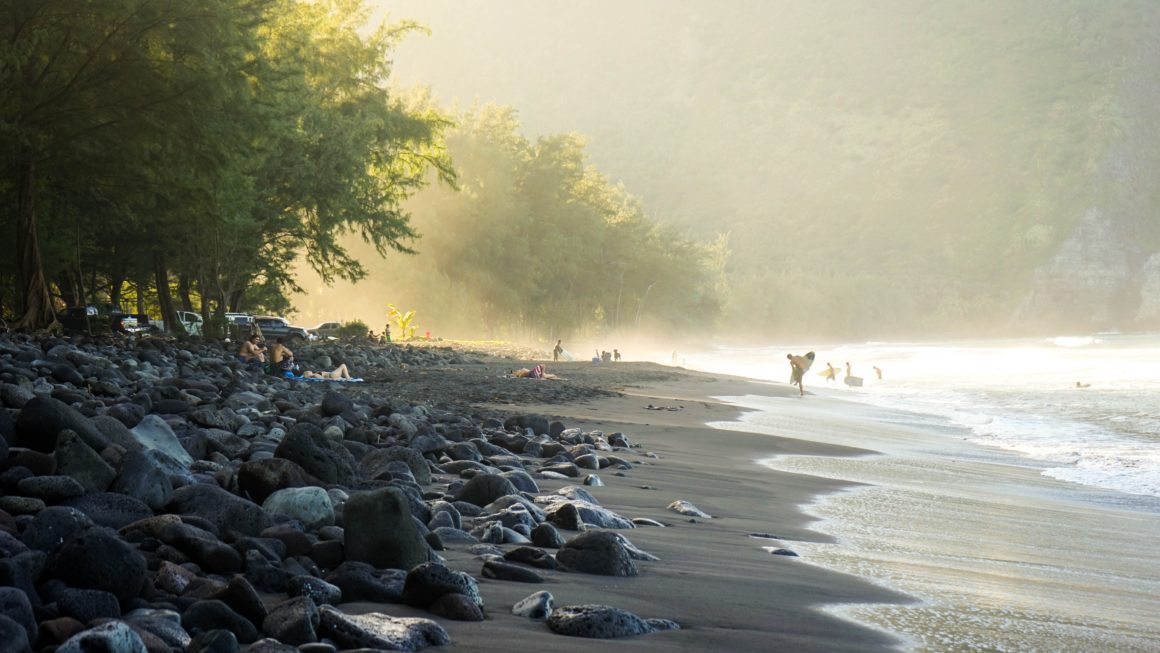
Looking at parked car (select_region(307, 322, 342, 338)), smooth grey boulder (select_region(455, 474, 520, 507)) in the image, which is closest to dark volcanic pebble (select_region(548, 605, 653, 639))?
smooth grey boulder (select_region(455, 474, 520, 507))

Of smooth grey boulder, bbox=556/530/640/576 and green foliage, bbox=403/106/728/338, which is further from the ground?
green foliage, bbox=403/106/728/338

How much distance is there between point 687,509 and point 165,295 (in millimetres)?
29220

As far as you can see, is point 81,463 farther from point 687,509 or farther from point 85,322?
point 85,322

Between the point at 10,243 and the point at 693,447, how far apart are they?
2513 cm

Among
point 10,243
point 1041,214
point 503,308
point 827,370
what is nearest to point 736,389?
point 827,370

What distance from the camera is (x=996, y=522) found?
25.8ft

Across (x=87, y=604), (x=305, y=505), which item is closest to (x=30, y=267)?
(x=305, y=505)

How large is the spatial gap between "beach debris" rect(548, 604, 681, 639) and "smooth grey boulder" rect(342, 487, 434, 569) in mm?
628

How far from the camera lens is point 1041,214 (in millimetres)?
190250

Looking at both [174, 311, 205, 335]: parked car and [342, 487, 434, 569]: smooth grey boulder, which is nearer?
[342, 487, 434, 569]: smooth grey boulder

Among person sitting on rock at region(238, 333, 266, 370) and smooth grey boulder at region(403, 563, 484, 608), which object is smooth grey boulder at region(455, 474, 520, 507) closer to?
smooth grey boulder at region(403, 563, 484, 608)

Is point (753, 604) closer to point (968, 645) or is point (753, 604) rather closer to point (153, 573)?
point (968, 645)

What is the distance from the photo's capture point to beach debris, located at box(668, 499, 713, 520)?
698cm

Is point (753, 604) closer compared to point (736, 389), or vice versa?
point (753, 604)
